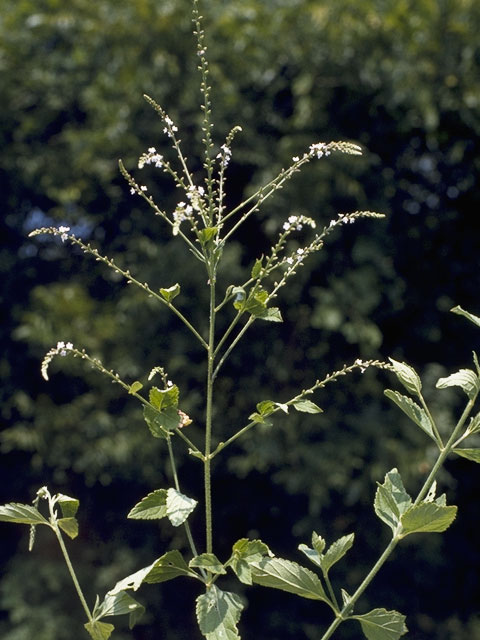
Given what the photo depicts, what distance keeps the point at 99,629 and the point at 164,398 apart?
0.79 feet

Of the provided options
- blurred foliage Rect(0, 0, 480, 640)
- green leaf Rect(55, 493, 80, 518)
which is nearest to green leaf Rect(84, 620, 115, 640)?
green leaf Rect(55, 493, 80, 518)

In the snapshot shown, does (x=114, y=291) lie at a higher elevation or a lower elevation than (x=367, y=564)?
higher

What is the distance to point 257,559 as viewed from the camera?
0.84 metres

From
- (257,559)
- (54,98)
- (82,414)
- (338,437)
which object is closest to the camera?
(257,559)

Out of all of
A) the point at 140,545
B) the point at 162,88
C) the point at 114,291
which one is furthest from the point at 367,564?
the point at 162,88

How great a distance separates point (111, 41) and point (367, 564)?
279 centimetres

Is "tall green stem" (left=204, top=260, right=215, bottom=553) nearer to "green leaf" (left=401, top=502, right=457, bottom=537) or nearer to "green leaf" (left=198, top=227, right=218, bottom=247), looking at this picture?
"green leaf" (left=198, top=227, right=218, bottom=247)

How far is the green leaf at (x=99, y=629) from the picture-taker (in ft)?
2.76

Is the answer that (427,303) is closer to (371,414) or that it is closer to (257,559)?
(371,414)

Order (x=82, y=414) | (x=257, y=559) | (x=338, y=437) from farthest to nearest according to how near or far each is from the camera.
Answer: (x=82, y=414) → (x=338, y=437) → (x=257, y=559)

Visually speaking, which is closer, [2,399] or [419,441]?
[419,441]

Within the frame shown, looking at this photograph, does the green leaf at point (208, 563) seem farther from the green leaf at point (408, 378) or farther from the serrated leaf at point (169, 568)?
the green leaf at point (408, 378)

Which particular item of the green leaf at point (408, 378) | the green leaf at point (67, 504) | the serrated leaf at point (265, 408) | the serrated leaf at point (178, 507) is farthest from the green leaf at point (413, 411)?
the green leaf at point (67, 504)

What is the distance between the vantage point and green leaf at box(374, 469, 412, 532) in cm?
88
